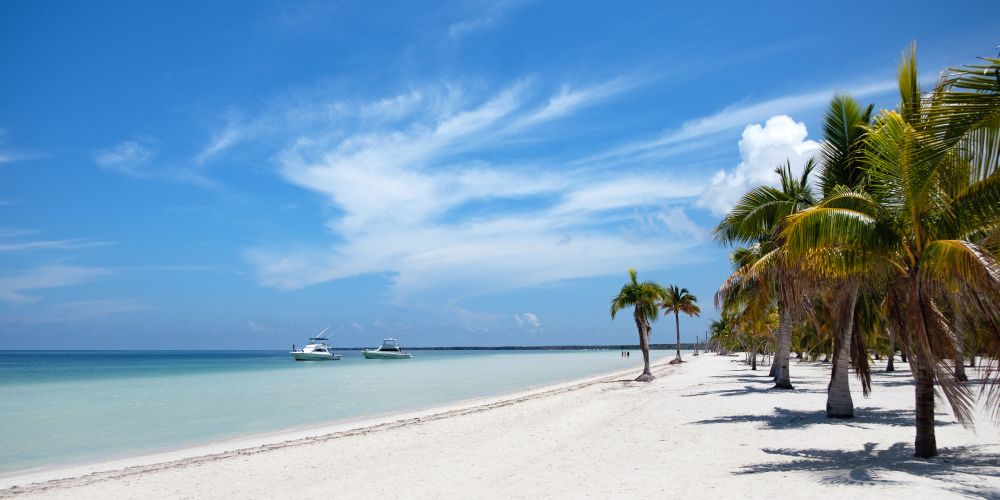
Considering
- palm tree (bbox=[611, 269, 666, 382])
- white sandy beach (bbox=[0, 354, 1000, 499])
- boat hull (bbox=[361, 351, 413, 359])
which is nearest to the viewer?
white sandy beach (bbox=[0, 354, 1000, 499])

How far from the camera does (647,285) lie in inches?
1087

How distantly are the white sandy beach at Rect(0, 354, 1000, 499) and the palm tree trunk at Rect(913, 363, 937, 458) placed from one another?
252 millimetres

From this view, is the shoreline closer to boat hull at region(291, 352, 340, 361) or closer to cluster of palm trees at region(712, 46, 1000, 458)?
cluster of palm trees at region(712, 46, 1000, 458)

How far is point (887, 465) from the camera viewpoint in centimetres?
773

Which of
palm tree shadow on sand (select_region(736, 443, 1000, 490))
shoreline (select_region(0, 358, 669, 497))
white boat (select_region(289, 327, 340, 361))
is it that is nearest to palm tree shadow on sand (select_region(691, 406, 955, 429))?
palm tree shadow on sand (select_region(736, 443, 1000, 490))

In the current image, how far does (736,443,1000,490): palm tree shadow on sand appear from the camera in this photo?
686 centimetres

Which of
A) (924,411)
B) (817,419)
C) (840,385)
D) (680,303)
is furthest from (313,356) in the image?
(924,411)

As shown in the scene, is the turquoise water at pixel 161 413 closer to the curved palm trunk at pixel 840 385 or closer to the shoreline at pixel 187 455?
the shoreline at pixel 187 455

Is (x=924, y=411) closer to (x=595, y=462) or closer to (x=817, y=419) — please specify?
(x=595, y=462)

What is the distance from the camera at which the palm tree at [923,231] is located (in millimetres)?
6227

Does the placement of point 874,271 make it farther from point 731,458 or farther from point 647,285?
point 647,285

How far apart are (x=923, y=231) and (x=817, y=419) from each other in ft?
21.7

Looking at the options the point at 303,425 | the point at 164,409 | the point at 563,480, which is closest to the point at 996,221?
the point at 563,480

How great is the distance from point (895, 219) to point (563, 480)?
5.64m
